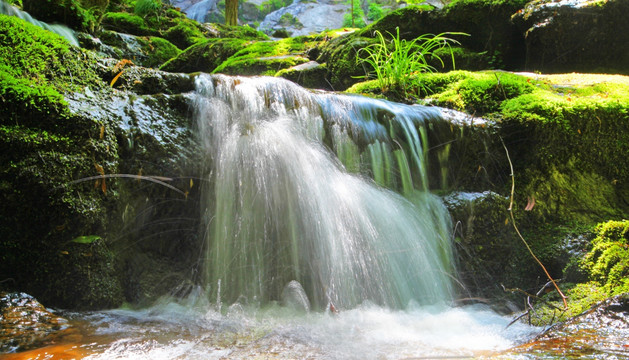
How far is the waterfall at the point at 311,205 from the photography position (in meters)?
2.70

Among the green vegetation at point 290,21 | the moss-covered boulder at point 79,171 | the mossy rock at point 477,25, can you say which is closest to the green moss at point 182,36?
the mossy rock at point 477,25

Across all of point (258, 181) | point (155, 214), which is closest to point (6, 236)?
point (155, 214)

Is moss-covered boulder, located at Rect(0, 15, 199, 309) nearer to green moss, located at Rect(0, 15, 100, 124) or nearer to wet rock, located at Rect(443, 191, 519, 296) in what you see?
green moss, located at Rect(0, 15, 100, 124)

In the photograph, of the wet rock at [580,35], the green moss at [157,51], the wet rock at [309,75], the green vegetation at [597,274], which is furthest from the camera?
the green moss at [157,51]

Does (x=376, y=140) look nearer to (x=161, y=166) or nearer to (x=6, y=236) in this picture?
(x=161, y=166)

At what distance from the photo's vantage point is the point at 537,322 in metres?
2.41

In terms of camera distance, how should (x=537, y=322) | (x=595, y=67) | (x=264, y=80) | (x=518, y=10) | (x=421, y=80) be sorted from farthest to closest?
(x=518, y=10), (x=595, y=67), (x=421, y=80), (x=264, y=80), (x=537, y=322)

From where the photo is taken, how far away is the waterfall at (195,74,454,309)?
270 cm

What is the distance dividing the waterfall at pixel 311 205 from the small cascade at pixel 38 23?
3148 millimetres

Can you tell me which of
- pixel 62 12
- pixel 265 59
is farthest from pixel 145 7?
pixel 265 59

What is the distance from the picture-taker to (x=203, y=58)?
8.08m

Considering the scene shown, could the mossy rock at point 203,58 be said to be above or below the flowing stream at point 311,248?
above

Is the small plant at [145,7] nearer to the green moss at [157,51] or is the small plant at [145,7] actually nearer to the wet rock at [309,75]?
the green moss at [157,51]

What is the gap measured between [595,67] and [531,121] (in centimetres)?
319
